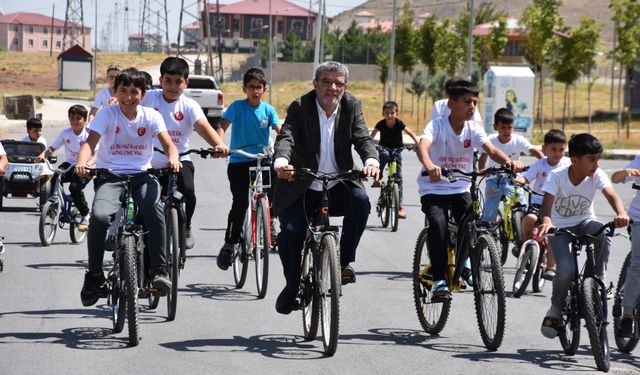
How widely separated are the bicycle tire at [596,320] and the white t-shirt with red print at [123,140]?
3.20 metres

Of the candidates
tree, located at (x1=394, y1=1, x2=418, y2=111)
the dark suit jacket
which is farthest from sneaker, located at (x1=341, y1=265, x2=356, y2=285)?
tree, located at (x1=394, y1=1, x2=418, y2=111)

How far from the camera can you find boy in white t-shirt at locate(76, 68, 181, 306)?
28.8ft

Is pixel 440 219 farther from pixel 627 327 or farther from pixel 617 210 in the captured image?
pixel 627 327

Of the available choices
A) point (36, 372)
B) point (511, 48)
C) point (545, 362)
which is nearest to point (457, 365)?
point (545, 362)

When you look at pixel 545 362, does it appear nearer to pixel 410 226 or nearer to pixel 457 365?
pixel 457 365

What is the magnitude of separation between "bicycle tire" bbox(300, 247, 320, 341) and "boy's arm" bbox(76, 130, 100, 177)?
158 centimetres

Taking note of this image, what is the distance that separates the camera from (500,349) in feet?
28.3

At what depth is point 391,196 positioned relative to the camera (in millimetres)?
16875

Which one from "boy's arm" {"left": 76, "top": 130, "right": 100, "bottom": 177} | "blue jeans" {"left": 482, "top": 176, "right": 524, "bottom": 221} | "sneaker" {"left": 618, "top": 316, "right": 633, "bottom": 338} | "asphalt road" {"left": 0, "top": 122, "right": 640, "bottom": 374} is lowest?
"asphalt road" {"left": 0, "top": 122, "right": 640, "bottom": 374}

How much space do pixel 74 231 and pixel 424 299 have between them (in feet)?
20.7

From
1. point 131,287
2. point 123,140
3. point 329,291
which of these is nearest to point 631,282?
point 329,291

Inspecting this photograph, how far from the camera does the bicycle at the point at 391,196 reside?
A: 55.2 feet

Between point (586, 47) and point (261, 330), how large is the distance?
49.5 metres

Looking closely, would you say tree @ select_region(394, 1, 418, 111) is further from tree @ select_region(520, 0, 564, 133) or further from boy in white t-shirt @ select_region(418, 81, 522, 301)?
boy in white t-shirt @ select_region(418, 81, 522, 301)
